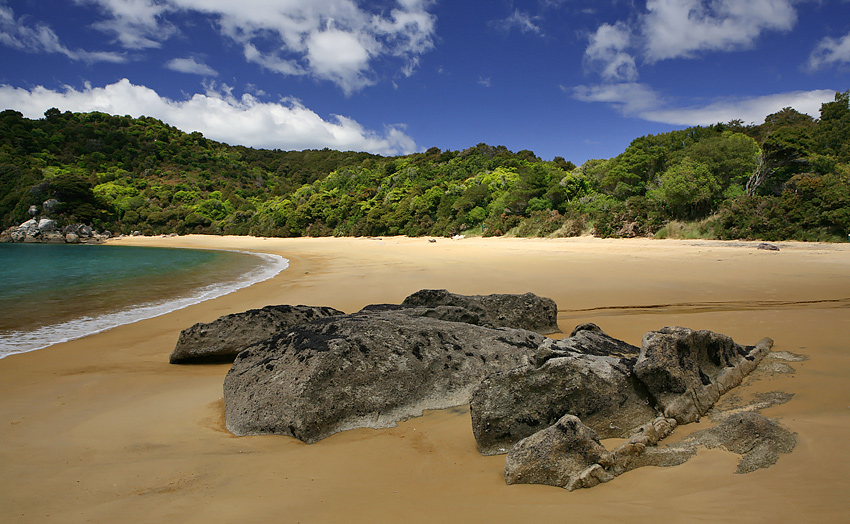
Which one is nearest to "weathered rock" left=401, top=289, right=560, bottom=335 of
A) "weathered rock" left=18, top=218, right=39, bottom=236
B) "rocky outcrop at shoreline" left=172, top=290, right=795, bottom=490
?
"rocky outcrop at shoreline" left=172, top=290, right=795, bottom=490

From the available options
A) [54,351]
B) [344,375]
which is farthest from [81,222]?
[344,375]

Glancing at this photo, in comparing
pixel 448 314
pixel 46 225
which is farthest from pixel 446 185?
pixel 46 225

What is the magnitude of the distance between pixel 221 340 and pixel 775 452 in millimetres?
5068

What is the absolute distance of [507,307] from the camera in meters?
5.61

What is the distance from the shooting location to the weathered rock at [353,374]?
9.93 ft

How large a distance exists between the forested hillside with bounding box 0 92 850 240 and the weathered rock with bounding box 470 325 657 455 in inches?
889

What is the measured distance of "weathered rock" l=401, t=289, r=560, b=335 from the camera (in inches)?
217

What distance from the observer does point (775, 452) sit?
6.23 feet

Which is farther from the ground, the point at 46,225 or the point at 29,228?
the point at 46,225

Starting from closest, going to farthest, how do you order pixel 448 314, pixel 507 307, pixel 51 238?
pixel 448 314 → pixel 507 307 → pixel 51 238

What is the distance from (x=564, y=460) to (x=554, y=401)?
512 millimetres

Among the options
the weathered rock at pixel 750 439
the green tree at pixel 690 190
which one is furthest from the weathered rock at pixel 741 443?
the green tree at pixel 690 190

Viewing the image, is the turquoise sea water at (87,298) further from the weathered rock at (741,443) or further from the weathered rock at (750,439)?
the weathered rock at (750,439)

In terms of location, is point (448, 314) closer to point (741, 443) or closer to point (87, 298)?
point (741, 443)
